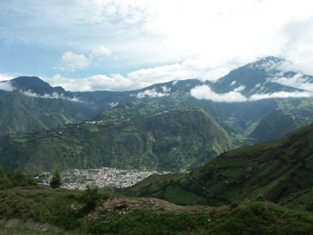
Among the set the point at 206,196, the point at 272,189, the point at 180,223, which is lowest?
the point at 206,196

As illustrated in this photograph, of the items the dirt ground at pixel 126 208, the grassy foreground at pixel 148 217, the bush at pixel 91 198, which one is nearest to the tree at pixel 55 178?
the grassy foreground at pixel 148 217

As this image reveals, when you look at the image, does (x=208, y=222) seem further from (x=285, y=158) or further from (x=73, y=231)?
(x=285, y=158)

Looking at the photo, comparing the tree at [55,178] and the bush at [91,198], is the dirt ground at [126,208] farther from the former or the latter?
the tree at [55,178]

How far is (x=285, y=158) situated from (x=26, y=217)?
197 meters

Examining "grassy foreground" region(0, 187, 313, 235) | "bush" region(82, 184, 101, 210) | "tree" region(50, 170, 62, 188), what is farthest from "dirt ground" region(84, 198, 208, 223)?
"tree" region(50, 170, 62, 188)

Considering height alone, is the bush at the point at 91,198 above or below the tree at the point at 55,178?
above

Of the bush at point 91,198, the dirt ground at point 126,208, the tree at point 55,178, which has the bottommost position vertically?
the tree at point 55,178

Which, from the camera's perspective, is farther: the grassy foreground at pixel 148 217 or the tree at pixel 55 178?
the tree at pixel 55 178

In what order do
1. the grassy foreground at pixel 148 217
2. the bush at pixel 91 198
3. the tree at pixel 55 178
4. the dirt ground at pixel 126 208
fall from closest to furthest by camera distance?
the grassy foreground at pixel 148 217, the dirt ground at pixel 126 208, the bush at pixel 91 198, the tree at pixel 55 178

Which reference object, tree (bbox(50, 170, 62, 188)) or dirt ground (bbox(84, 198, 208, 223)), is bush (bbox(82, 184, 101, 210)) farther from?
tree (bbox(50, 170, 62, 188))

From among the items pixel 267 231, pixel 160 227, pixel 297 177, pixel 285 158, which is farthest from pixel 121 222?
pixel 285 158

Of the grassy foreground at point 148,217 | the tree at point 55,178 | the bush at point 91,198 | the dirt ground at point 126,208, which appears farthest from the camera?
the tree at point 55,178

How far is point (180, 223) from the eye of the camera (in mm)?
27312

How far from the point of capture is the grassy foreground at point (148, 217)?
24.9m
